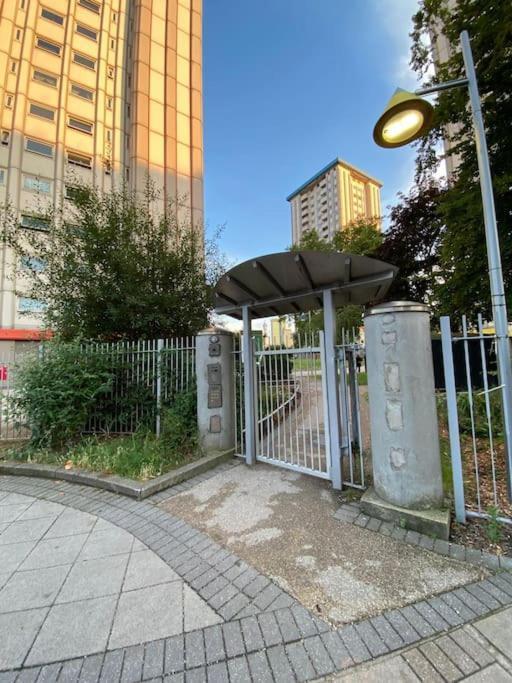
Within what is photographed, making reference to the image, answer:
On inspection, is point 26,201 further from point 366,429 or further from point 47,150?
point 366,429

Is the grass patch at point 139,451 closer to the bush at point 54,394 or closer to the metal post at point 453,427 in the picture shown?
the bush at point 54,394

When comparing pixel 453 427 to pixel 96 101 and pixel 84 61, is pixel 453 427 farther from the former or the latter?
pixel 84 61

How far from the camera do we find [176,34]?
21.8 meters

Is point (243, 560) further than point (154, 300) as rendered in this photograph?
No

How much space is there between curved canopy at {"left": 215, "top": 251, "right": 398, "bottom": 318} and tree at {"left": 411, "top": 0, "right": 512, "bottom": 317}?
2.68m

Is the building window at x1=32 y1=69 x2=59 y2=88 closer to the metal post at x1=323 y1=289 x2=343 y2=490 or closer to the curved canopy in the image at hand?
the curved canopy

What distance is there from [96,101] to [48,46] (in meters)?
3.50

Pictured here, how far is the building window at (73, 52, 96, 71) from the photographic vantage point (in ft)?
61.8

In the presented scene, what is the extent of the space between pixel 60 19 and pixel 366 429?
1105 inches

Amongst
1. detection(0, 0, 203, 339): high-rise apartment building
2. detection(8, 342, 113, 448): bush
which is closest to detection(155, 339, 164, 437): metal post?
detection(8, 342, 113, 448): bush

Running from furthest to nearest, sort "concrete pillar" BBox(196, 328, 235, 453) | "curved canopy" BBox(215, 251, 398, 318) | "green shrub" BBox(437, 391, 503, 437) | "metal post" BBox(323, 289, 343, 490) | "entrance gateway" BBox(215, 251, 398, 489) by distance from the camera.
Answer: "green shrub" BBox(437, 391, 503, 437)
"concrete pillar" BBox(196, 328, 235, 453)
"metal post" BBox(323, 289, 343, 490)
"entrance gateway" BBox(215, 251, 398, 489)
"curved canopy" BBox(215, 251, 398, 318)

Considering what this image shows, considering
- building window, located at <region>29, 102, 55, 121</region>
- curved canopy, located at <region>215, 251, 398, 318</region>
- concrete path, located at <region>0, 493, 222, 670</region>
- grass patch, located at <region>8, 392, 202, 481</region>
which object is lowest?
concrete path, located at <region>0, 493, 222, 670</region>

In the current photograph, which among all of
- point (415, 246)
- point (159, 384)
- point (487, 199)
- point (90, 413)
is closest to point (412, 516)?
point (487, 199)

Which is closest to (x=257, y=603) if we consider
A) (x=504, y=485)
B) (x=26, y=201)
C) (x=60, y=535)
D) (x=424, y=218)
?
(x=60, y=535)
